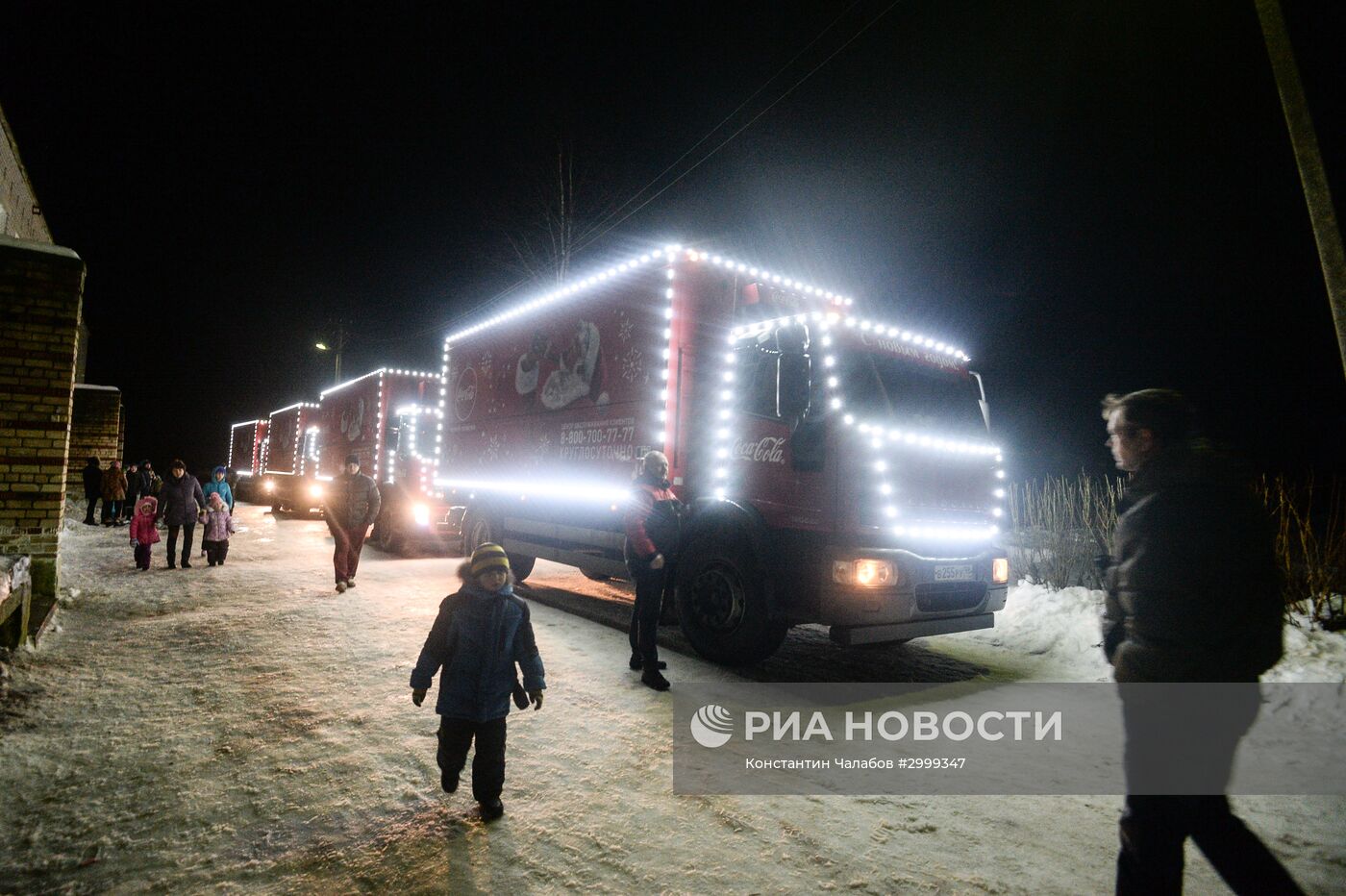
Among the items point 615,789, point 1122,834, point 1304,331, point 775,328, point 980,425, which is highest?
point 1304,331

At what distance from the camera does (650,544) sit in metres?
5.19

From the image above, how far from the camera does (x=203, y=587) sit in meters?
8.32

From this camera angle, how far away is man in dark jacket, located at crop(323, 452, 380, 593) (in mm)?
8445

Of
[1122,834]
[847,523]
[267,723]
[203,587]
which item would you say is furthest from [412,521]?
[1122,834]

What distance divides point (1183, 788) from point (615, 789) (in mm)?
2346

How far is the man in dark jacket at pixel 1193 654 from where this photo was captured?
1.98m

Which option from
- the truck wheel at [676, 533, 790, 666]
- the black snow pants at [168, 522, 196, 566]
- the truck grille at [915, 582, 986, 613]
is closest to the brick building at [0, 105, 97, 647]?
the black snow pants at [168, 522, 196, 566]

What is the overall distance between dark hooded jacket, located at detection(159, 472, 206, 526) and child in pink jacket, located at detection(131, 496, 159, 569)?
0.73 ft

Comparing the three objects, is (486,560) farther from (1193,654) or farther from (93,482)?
(93,482)

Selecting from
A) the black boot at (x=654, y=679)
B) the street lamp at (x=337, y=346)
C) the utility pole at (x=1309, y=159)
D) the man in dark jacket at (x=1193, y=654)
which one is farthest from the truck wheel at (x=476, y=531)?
the street lamp at (x=337, y=346)

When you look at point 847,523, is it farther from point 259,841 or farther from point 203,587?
point 203,587

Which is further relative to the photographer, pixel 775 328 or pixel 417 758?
pixel 775 328

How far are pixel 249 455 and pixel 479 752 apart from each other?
29.2m

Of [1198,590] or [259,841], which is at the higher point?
[1198,590]
